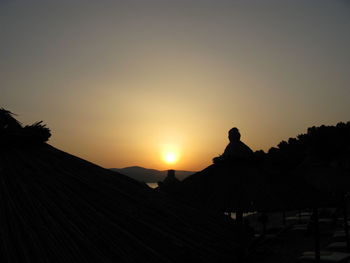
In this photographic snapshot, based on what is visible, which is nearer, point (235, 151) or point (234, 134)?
point (235, 151)

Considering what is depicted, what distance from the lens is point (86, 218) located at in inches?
106

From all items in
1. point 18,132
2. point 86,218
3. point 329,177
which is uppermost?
point 18,132

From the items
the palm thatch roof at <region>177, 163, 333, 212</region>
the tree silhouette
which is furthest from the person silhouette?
the tree silhouette

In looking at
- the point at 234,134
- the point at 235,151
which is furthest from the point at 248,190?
the point at 234,134

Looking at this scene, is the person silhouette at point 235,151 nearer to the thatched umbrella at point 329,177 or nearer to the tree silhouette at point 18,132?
the tree silhouette at point 18,132

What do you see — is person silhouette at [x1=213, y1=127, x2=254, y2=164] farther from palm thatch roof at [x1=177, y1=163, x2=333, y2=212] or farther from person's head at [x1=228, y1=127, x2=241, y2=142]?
palm thatch roof at [x1=177, y1=163, x2=333, y2=212]

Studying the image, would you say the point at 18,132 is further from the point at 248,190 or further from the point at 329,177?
the point at 329,177

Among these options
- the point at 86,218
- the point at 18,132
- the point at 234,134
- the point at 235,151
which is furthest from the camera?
the point at 234,134

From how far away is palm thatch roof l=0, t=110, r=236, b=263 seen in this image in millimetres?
2326

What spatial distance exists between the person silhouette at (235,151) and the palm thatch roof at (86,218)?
4850 millimetres

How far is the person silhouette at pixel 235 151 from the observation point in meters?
8.52

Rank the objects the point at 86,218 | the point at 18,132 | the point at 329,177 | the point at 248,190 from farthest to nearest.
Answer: the point at 329,177 < the point at 248,190 < the point at 18,132 < the point at 86,218

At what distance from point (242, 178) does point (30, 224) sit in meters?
6.32

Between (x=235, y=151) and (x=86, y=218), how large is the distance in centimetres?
633
